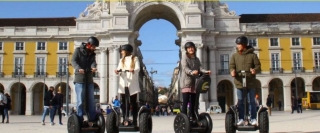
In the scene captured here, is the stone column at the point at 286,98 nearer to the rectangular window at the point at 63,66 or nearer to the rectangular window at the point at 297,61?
the rectangular window at the point at 297,61

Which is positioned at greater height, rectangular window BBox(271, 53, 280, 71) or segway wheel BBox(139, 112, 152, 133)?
rectangular window BBox(271, 53, 280, 71)

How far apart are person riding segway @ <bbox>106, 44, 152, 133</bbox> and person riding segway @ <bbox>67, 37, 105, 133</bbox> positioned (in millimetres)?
581

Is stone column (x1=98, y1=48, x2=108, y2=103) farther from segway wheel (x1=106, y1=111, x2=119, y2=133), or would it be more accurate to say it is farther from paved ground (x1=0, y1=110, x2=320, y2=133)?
segway wheel (x1=106, y1=111, x2=119, y2=133)

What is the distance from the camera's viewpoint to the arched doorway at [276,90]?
4950 cm

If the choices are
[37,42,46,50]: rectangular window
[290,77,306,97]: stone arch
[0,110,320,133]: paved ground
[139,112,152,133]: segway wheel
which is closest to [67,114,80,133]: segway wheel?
[139,112,152,133]: segway wheel

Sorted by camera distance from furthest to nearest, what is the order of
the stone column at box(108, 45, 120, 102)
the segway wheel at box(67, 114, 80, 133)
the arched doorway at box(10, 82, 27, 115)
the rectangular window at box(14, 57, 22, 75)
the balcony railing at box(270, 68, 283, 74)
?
the rectangular window at box(14, 57, 22, 75) < the arched doorway at box(10, 82, 27, 115) < the balcony railing at box(270, 68, 283, 74) < the stone column at box(108, 45, 120, 102) < the segway wheel at box(67, 114, 80, 133)

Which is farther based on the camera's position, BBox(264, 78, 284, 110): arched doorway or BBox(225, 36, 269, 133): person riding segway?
BBox(264, 78, 284, 110): arched doorway

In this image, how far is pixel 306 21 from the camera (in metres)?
50.8

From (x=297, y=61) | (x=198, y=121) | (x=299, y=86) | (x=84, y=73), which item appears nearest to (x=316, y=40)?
(x=297, y=61)

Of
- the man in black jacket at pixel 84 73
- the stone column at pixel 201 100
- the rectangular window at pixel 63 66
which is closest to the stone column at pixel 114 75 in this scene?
the rectangular window at pixel 63 66

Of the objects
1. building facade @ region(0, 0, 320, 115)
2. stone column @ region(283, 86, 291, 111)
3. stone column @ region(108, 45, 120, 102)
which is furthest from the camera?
stone column @ region(283, 86, 291, 111)

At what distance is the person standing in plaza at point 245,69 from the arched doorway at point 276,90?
42.7 metres

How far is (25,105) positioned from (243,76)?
1853 inches

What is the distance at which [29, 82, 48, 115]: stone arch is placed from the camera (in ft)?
162
